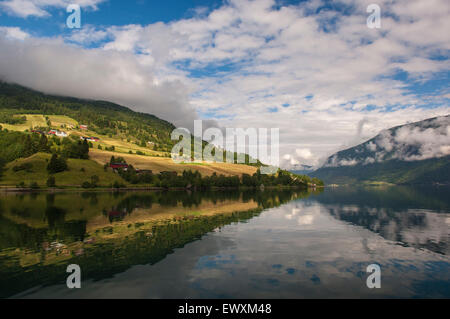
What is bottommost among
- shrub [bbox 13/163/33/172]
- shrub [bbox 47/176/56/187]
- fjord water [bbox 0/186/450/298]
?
fjord water [bbox 0/186/450/298]

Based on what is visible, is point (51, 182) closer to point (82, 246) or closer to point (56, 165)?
point (56, 165)

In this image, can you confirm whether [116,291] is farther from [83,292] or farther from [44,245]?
[44,245]

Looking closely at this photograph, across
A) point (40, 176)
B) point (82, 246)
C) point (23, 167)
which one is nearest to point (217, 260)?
point (82, 246)

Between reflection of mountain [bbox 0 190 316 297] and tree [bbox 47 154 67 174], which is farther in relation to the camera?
tree [bbox 47 154 67 174]

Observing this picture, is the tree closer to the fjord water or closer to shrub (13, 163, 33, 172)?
shrub (13, 163, 33, 172)

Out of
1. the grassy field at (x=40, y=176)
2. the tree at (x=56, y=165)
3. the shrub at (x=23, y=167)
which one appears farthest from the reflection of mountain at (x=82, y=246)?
the shrub at (x=23, y=167)

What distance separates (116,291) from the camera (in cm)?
2208

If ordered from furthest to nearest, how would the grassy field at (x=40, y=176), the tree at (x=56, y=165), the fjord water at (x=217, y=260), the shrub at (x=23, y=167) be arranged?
the tree at (x=56, y=165), the shrub at (x=23, y=167), the grassy field at (x=40, y=176), the fjord water at (x=217, y=260)

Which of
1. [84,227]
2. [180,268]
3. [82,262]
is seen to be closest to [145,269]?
[180,268]

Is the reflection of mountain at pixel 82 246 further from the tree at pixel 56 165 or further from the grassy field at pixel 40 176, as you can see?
the tree at pixel 56 165

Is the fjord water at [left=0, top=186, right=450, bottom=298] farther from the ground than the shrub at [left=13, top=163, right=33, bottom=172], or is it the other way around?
the shrub at [left=13, top=163, right=33, bottom=172]

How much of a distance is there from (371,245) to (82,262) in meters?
37.6

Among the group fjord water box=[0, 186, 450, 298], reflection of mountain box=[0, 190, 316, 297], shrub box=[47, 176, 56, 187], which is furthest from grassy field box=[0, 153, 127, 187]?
fjord water box=[0, 186, 450, 298]

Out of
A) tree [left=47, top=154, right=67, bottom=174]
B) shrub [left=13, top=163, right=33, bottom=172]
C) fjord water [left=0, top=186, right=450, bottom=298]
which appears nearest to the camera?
fjord water [left=0, top=186, right=450, bottom=298]
